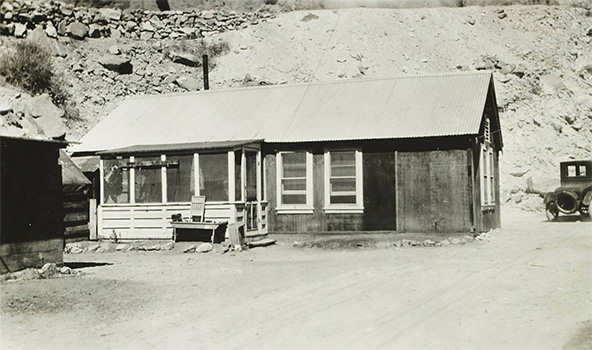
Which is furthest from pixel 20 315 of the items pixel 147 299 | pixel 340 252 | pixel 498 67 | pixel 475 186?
pixel 498 67

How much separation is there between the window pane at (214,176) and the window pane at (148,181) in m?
1.71

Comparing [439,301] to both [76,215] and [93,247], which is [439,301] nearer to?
[93,247]

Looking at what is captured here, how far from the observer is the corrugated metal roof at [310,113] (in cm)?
→ 2166

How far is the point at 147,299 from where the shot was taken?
11.0 meters

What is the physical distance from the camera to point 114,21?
52.6 m

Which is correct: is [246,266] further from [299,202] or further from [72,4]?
[72,4]

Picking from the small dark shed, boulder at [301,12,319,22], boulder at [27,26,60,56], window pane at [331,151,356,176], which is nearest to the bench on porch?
window pane at [331,151,356,176]

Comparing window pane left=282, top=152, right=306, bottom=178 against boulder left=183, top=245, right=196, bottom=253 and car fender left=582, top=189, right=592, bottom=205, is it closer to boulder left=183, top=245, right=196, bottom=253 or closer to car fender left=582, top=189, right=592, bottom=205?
boulder left=183, top=245, right=196, bottom=253

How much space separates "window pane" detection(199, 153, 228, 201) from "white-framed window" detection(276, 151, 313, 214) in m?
2.19

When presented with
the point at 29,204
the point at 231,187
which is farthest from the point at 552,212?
the point at 29,204

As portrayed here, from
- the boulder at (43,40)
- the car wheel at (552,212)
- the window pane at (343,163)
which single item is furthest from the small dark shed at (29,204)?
the boulder at (43,40)

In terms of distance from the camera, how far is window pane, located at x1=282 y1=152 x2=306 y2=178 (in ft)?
74.1

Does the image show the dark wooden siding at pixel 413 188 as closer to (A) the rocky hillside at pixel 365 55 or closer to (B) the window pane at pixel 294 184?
(B) the window pane at pixel 294 184

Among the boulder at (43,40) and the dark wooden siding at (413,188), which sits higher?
the boulder at (43,40)
